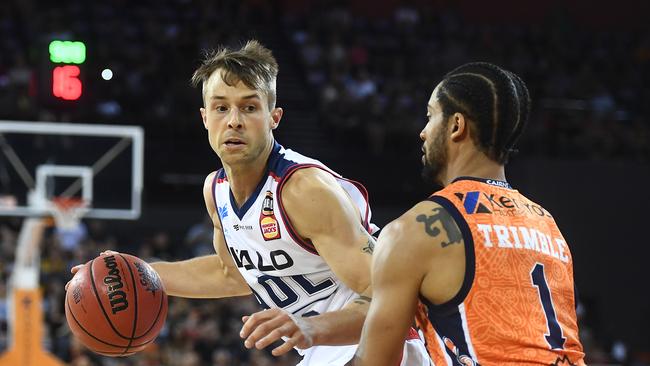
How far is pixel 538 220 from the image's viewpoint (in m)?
3.11

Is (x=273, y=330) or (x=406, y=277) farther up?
(x=406, y=277)

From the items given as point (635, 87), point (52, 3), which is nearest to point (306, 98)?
point (52, 3)

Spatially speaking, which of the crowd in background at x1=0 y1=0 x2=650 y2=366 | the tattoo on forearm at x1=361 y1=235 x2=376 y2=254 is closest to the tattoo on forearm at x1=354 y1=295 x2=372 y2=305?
the tattoo on forearm at x1=361 y1=235 x2=376 y2=254

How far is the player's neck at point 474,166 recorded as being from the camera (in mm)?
3115

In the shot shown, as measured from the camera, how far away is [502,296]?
2918 millimetres

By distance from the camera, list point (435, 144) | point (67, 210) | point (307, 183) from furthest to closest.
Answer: point (67, 210) < point (307, 183) < point (435, 144)

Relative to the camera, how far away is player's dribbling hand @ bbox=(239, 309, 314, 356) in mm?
3160

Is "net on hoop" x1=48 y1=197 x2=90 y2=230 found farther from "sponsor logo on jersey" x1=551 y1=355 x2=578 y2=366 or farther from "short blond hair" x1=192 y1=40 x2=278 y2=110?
"sponsor logo on jersey" x1=551 y1=355 x2=578 y2=366

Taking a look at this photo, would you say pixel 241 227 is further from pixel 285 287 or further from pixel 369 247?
pixel 369 247

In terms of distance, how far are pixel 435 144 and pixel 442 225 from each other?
316 millimetres

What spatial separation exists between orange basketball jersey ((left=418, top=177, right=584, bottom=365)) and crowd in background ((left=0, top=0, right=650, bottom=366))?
315 inches

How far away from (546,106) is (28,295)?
30.5ft

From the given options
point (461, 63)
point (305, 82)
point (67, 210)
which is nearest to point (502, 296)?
point (67, 210)

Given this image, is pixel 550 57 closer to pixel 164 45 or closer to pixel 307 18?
pixel 307 18
